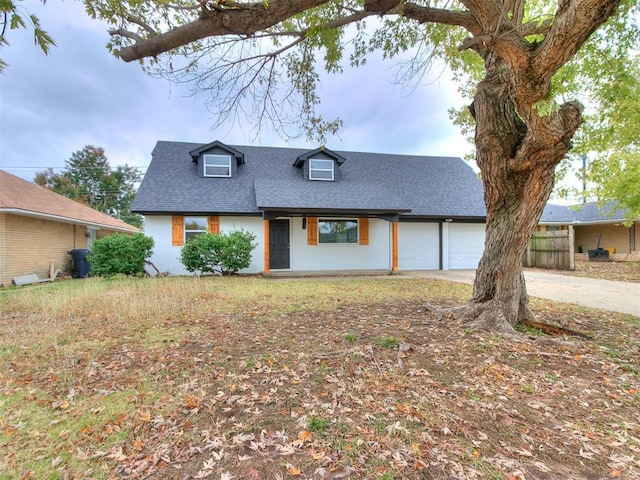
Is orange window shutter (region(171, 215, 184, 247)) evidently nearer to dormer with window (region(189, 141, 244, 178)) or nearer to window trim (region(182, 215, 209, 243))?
window trim (region(182, 215, 209, 243))

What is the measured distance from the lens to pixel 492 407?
8.55ft

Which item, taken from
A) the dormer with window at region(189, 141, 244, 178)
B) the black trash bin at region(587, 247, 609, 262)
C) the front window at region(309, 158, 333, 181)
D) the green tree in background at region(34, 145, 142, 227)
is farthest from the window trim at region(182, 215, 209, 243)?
the green tree in background at region(34, 145, 142, 227)

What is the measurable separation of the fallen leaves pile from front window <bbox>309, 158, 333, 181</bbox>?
34.6 ft

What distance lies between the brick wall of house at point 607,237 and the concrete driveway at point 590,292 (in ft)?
40.4

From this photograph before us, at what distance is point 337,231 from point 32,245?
11779 mm

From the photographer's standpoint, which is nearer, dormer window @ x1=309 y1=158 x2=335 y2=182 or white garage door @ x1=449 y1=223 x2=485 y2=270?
dormer window @ x1=309 y1=158 x2=335 y2=182

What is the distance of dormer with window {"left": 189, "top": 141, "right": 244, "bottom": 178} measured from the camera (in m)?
13.1

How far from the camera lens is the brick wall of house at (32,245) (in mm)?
9938

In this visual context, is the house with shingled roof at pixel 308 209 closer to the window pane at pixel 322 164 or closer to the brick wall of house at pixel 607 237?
the window pane at pixel 322 164

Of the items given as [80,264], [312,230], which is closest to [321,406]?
[312,230]

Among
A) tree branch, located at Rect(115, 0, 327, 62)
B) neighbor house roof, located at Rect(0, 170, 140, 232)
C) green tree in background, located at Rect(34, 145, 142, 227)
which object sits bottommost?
neighbor house roof, located at Rect(0, 170, 140, 232)

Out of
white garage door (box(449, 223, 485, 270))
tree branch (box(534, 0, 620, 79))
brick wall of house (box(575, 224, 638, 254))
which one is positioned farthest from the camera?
brick wall of house (box(575, 224, 638, 254))

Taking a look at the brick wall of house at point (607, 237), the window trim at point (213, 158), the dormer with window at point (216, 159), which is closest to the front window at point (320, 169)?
the dormer with window at point (216, 159)

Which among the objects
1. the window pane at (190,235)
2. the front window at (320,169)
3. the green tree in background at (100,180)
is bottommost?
the window pane at (190,235)
